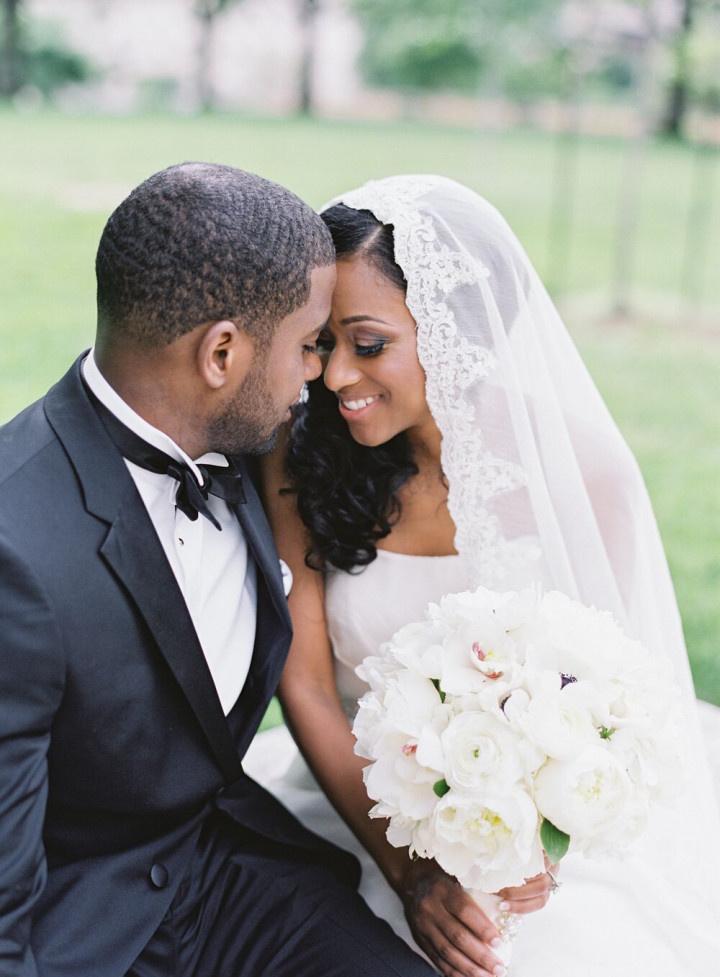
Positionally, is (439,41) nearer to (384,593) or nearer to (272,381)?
(384,593)

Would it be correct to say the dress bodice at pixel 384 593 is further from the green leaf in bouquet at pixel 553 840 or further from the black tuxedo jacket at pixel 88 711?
the green leaf in bouquet at pixel 553 840

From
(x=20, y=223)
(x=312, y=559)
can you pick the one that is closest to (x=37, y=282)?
(x=20, y=223)

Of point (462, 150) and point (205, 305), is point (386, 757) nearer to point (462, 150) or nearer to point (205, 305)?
point (205, 305)

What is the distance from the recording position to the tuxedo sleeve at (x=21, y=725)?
2.04 meters

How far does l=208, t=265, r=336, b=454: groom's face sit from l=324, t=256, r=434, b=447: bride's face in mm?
320

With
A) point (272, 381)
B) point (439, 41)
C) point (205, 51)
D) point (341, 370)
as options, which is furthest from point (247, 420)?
point (439, 41)

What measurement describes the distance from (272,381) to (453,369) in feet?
2.17

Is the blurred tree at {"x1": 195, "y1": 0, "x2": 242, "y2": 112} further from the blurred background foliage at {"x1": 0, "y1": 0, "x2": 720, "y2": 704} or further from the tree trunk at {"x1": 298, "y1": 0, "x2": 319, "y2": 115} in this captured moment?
the tree trunk at {"x1": 298, "y1": 0, "x2": 319, "y2": 115}

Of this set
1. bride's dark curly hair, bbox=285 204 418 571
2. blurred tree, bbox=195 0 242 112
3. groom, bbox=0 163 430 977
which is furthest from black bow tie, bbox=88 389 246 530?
blurred tree, bbox=195 0 242 112

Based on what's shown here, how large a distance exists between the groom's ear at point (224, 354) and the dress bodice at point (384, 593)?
1078 millimetres

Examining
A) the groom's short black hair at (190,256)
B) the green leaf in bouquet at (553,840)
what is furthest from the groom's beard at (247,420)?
the green leaf in bouquet at (553,840)

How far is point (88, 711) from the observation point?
2205 millimetres

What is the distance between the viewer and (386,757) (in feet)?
7.28

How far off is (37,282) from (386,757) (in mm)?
11755
